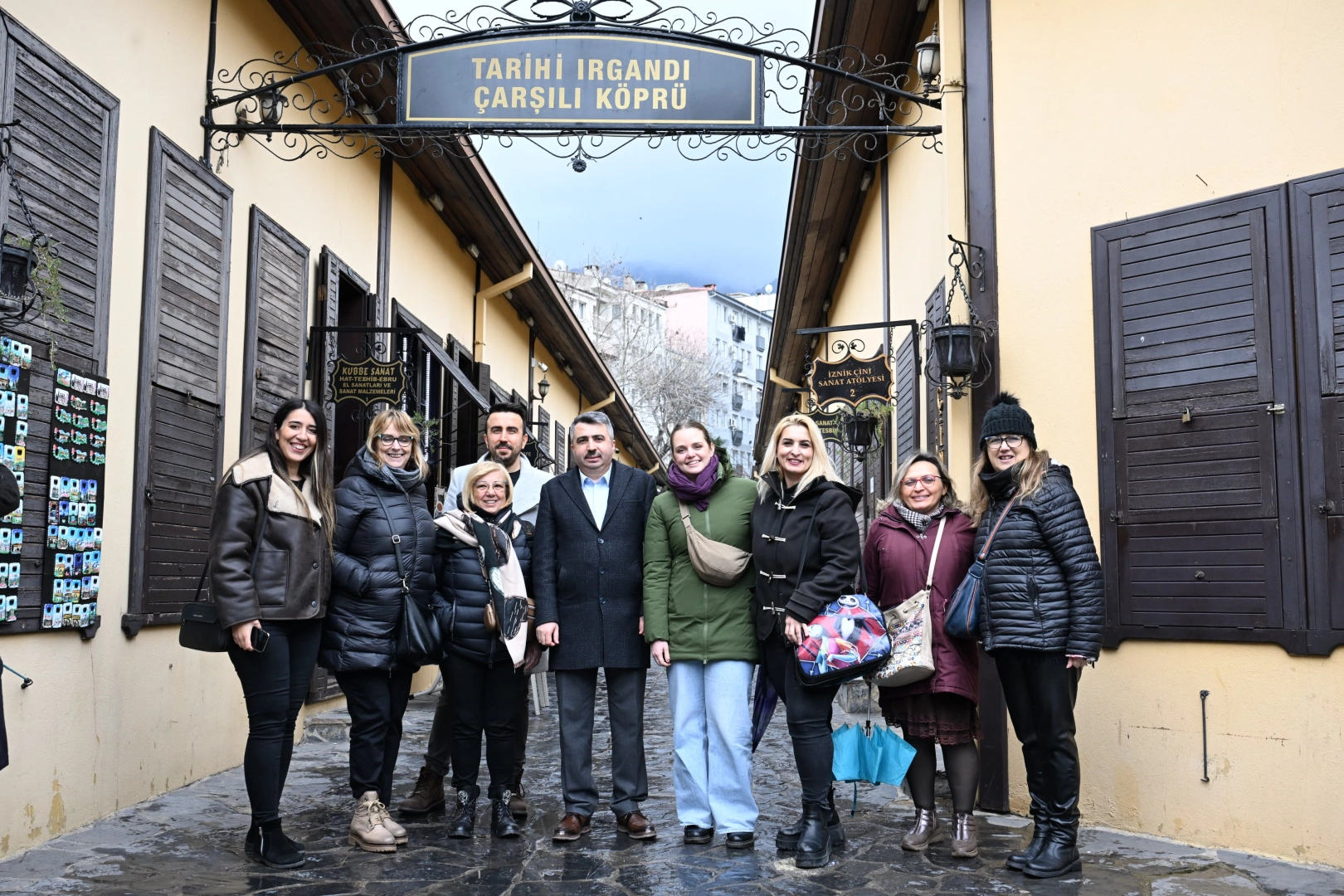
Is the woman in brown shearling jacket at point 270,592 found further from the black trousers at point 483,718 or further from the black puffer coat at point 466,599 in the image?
the black trousers at point 483,718

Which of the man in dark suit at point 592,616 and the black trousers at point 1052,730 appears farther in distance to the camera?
the man in dark suit at point 592,616

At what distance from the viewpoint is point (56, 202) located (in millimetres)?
5242

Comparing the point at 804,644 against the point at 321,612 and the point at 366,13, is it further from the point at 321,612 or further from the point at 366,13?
the point at 366,13

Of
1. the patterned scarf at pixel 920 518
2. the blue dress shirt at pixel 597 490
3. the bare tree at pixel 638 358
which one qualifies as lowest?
the patterned scarf at pixel 920 518

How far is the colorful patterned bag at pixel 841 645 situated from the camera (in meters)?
4.98

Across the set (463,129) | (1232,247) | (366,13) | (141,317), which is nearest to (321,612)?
(141,317)

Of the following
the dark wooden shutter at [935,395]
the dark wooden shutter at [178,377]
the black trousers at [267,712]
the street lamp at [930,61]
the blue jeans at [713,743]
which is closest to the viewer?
the black trousers at [267,712]

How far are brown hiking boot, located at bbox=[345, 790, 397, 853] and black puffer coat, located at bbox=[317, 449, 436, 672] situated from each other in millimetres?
604

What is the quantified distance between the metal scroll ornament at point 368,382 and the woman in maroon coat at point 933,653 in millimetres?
3922

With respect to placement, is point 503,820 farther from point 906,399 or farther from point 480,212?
point 480,212

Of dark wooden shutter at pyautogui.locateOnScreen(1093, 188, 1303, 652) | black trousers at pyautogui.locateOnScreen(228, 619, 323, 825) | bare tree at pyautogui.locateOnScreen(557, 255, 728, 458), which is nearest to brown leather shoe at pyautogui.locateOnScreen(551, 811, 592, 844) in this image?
black trousers at pyautogui.locateOnScreen(228, 619, 323, 825)

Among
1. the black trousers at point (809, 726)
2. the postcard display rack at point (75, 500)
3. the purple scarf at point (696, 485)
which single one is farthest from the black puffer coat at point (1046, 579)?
the postcard display rack at point (75, 500)

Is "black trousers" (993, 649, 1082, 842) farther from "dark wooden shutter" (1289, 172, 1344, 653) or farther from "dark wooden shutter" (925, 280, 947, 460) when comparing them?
"dark wooden shutter" (925, 280, 947, 460)

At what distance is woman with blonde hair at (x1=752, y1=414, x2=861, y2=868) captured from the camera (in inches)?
199
